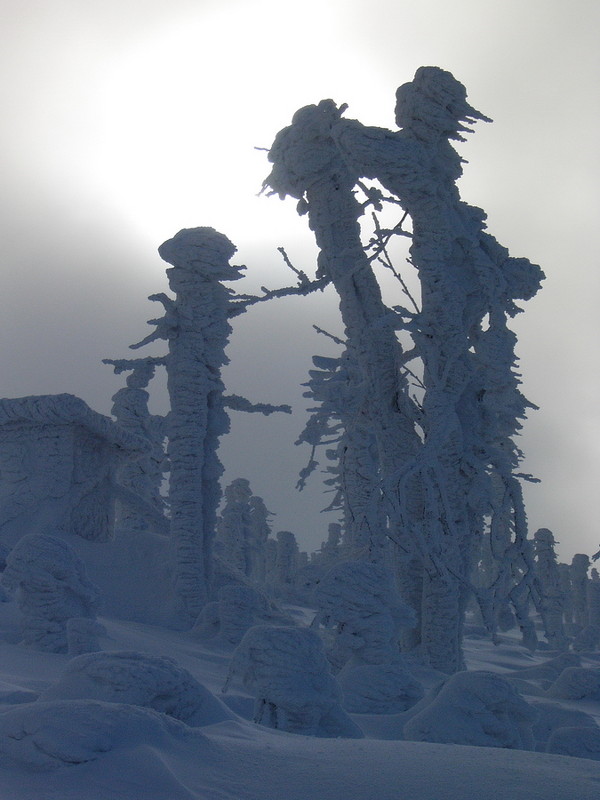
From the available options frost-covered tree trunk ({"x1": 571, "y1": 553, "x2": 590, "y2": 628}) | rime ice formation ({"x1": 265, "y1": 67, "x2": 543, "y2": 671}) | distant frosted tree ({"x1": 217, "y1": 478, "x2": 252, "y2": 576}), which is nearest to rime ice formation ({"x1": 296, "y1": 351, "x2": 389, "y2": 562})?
rime ice formation ({"x1": 265, "y1": 67, "x2": 543, "y2": 671})

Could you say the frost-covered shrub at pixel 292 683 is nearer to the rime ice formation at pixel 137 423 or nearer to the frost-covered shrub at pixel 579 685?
the frost-covered shrub at pixel 579 685

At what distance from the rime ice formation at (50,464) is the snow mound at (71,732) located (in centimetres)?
1095

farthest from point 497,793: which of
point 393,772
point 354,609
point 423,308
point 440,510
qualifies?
point 423,308

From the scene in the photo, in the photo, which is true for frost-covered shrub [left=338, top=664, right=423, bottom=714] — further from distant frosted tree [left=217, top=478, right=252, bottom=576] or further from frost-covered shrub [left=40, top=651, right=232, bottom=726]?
distant frosted tree [left=217, top=478, right=252, bottom=576]

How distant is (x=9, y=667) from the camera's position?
19.5 feet

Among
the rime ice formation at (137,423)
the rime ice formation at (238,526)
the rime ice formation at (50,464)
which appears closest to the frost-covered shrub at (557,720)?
the rime ice formation at (50,464)

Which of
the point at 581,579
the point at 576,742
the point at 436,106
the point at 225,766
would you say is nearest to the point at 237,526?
the point at 581,579

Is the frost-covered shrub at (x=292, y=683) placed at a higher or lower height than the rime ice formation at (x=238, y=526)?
lower

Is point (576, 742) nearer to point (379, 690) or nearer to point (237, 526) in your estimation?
point (379, 690)

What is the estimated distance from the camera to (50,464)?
1356cm

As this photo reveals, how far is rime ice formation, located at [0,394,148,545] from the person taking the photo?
13336 millimetres

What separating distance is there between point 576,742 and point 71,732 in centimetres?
430

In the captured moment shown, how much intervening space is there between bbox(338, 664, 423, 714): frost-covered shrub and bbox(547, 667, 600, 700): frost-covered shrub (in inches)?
139

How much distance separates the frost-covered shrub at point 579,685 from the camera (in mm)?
9398
